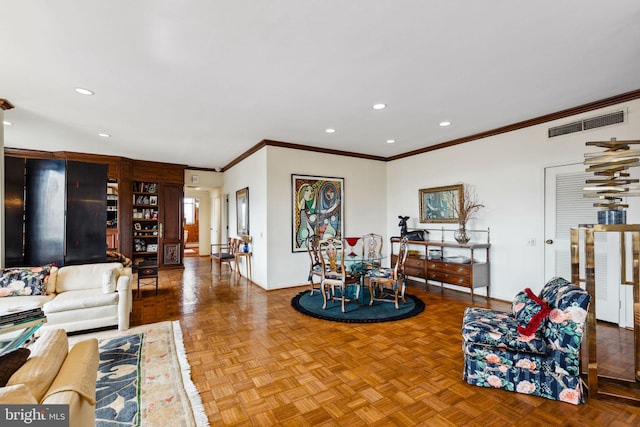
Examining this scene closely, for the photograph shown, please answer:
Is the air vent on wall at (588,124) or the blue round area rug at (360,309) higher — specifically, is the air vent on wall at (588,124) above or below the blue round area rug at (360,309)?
above

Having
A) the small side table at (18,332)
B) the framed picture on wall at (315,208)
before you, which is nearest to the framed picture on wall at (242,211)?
the framed picture on wall at (315,208)

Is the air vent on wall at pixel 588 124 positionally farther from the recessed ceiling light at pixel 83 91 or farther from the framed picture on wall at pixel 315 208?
the recessed ceiling light at pixel 83 91

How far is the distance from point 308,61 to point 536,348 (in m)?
2.76

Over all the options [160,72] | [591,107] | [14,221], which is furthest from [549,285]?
[14,221]

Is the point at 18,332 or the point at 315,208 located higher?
the point at 315,208

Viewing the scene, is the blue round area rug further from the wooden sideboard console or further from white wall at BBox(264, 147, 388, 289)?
white wall at BBox(264, 147, 388, 289)

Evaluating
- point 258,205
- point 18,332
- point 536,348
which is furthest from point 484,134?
point 18,332

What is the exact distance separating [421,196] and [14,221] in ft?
20.2

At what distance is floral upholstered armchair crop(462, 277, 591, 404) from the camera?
2.05 m

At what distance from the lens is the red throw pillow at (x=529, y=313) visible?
7.14ft

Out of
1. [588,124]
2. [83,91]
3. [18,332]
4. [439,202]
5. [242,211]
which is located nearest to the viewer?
[18,332]

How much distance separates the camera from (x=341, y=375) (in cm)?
244

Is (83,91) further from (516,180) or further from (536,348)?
(516,180)

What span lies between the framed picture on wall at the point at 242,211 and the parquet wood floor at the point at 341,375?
7.64ft
